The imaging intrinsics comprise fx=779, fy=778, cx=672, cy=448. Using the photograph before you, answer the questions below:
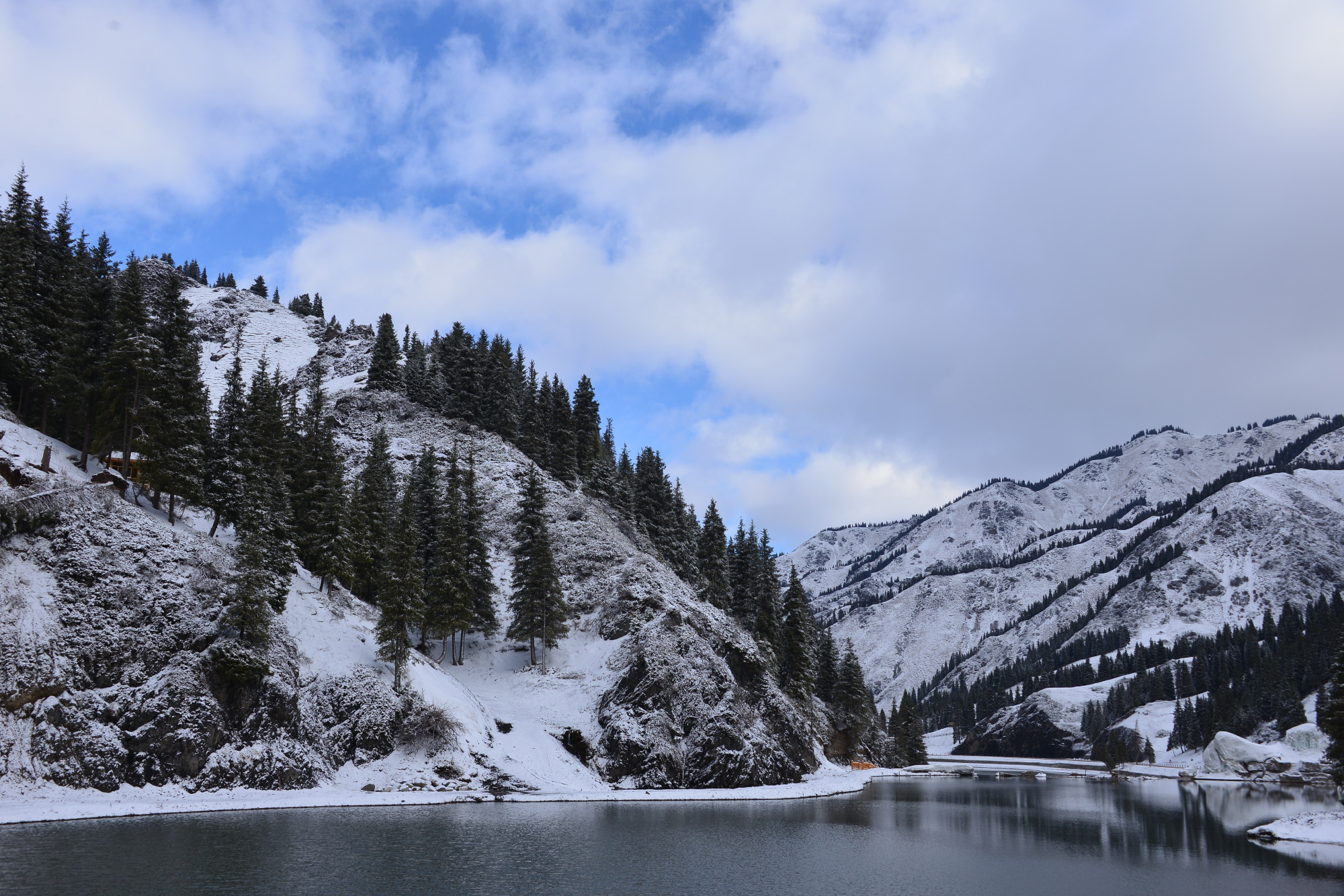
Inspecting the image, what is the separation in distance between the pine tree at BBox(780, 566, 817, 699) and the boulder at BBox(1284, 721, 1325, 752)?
96128mm

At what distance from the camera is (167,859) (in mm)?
31516

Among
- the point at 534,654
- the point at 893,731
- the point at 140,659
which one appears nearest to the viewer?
the point at 140,659

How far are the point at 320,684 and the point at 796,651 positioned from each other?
191ft

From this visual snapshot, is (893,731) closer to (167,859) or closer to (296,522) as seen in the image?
(296,522)

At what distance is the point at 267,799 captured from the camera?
49.7 meters

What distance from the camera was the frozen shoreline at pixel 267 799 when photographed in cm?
4000

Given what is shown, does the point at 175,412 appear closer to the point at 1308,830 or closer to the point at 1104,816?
the point at 1104,816

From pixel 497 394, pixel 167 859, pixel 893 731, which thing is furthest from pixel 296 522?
pixel 893 731

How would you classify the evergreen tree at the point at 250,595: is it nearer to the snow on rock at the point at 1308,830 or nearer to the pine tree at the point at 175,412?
the pine tree at the point at 175,412

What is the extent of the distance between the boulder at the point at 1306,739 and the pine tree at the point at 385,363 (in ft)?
544

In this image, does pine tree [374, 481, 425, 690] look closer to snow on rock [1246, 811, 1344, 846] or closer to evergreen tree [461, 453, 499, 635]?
evergreen tree [461, 453, 499, 635]

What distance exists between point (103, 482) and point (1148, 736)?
22222cm

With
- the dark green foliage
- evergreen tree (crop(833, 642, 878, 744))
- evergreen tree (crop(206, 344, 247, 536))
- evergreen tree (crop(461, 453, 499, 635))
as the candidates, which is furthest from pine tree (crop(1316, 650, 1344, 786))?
evergreen tree (crop(206, 344, 247, 536))

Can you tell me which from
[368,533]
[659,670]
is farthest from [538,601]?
[368,533]
